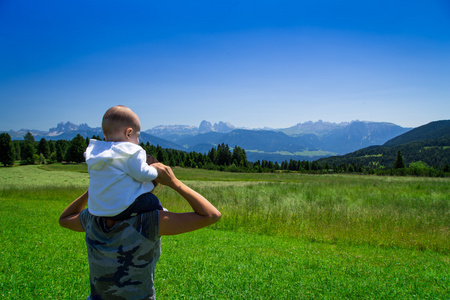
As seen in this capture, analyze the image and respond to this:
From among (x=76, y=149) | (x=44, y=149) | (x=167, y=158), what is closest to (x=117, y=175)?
(x=76, y=149)

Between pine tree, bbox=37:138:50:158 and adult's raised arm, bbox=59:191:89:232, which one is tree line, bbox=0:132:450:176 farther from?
adult's raised arm, bbox=59:191:89:232

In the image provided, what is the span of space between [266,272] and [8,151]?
82781 mm

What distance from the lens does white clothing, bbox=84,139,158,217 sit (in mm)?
1385

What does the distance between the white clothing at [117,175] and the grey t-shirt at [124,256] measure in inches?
5.6

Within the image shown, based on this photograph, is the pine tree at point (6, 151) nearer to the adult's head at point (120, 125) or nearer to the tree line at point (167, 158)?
the tree line at point (167, 158)

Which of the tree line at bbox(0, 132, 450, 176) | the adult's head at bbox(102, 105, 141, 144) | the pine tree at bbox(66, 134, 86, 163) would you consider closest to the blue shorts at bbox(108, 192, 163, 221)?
the adult's head at bbox(102, 105, 141, 144)

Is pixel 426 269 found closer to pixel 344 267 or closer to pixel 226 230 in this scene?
pixel 344 267

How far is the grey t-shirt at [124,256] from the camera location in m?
1.53

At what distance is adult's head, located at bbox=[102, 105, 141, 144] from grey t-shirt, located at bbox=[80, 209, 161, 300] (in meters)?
0.46

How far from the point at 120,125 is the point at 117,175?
30 centimetres

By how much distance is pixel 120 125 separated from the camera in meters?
1.51

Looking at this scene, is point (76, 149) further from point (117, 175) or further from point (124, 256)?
point (117, 175)

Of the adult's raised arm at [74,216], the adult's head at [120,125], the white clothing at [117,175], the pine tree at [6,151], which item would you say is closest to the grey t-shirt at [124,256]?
the white clothing at [117,175]

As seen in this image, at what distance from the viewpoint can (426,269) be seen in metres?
6.05
